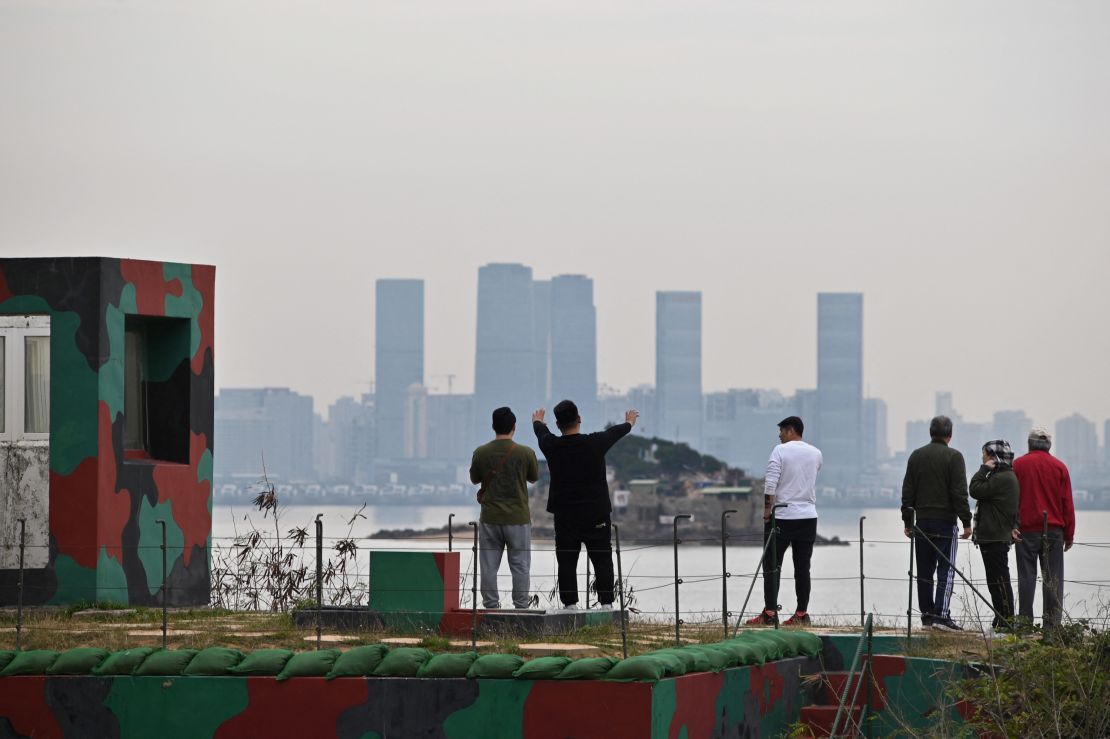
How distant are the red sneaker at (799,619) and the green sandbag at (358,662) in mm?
4668

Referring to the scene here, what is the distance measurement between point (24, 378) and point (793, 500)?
24.4 feet

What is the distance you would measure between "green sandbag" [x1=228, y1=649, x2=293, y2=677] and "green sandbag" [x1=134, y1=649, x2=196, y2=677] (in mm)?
374

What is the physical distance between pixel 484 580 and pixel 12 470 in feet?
17.1

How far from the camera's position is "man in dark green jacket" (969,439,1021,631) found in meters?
15.0

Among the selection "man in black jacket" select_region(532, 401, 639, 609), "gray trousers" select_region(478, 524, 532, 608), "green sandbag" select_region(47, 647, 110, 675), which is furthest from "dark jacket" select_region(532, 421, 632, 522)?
"green sandbag" select_region(47, 647, 110, 675)

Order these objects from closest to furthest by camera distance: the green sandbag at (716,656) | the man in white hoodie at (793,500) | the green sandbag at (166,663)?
the green sandbag at (166,663) → the green sandbag at (716,656) → the man in white hoodie at (793,500)

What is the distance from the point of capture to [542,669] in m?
11.8

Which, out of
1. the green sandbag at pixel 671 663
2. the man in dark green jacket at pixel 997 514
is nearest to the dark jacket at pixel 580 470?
the green sandbag at pixel 671 663

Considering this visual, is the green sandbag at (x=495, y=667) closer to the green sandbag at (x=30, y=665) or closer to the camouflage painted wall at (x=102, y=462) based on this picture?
the green sandbag at (x=30, y=665)

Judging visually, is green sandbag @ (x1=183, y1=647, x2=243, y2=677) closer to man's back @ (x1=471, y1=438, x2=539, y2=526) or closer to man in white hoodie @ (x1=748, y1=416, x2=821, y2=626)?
man's back @ (x1=471, y1=438, x2=539, y2=526)

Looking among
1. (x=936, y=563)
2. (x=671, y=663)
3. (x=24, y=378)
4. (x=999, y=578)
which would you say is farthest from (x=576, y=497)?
(x=24, y=378)

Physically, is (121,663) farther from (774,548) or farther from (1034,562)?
(1034,562)

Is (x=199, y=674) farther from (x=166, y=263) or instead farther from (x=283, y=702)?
(x=166, y=263)

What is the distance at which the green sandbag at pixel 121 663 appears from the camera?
12.5 metres
